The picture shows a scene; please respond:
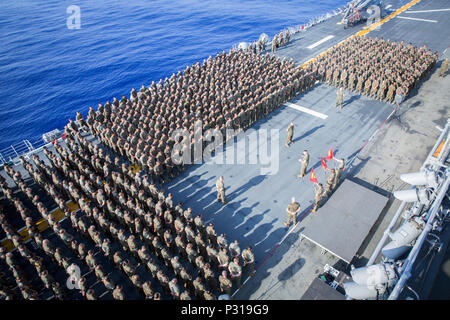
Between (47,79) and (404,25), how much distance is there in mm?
51036

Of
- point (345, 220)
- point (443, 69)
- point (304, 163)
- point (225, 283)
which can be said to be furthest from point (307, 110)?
point (225, 283)

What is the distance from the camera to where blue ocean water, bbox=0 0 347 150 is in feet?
111

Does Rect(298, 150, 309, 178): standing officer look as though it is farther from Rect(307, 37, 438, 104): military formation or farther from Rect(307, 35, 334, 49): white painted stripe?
Rect(307, 35, 334, 49): white painted stripe

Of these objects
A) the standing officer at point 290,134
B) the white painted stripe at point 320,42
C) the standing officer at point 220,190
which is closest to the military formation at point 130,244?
the standing officer at point 220,190

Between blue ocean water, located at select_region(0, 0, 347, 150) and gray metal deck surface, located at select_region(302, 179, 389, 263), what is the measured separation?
29.1m

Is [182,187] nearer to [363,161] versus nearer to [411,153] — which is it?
[363,161]

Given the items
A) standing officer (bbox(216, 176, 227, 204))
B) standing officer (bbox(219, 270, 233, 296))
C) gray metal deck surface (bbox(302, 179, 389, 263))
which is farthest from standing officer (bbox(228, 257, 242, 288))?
standing officer (bbox(216, 176, 227, 204))

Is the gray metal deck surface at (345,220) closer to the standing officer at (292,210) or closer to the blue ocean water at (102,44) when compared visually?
the standing officer at (292,210)

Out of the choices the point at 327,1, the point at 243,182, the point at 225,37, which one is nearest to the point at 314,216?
the point at 243,182

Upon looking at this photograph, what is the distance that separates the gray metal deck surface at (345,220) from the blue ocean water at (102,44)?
29.1 meters

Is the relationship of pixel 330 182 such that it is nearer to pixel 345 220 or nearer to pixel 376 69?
pixel 345 220

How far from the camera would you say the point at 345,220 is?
12.7 m

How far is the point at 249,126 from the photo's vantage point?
68.6ft

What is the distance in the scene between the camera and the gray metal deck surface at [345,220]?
11.7 metres
